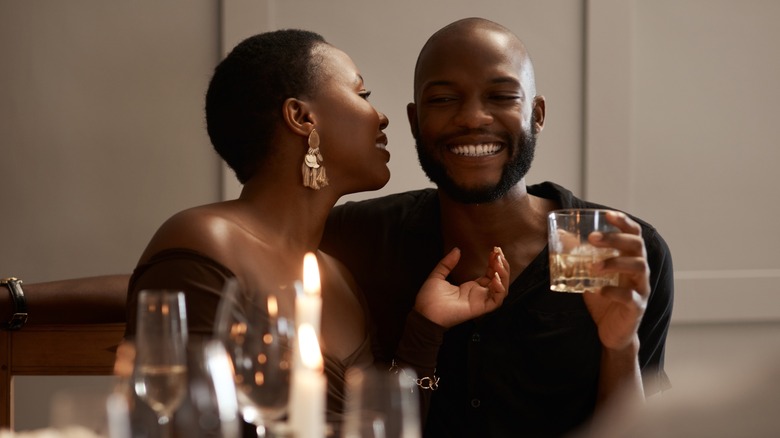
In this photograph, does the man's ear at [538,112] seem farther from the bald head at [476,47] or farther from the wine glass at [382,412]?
the wine glass at [382,412]

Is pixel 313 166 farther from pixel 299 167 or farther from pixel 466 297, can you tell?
pixel 466 297

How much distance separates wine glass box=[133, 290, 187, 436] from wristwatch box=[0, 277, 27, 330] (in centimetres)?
120

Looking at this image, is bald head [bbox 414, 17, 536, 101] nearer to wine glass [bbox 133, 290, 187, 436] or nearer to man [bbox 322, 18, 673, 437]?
man [bbox 322, 18, 673, 437]

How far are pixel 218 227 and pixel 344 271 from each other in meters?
0.59

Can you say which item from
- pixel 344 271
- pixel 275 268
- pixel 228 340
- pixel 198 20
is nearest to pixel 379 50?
pixel 198 20

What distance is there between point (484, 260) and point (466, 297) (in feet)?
1.07

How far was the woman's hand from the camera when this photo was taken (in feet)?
7.50

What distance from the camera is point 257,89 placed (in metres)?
2.18

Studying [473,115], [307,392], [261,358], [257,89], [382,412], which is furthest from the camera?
[473,115]

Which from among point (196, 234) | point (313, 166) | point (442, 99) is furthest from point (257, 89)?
point (442, 99)

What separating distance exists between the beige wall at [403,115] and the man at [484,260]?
774 millimetres

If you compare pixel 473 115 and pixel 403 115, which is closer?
pixel 473 115

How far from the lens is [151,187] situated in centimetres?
336

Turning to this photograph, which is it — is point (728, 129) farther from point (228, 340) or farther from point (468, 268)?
point (228, 340)
